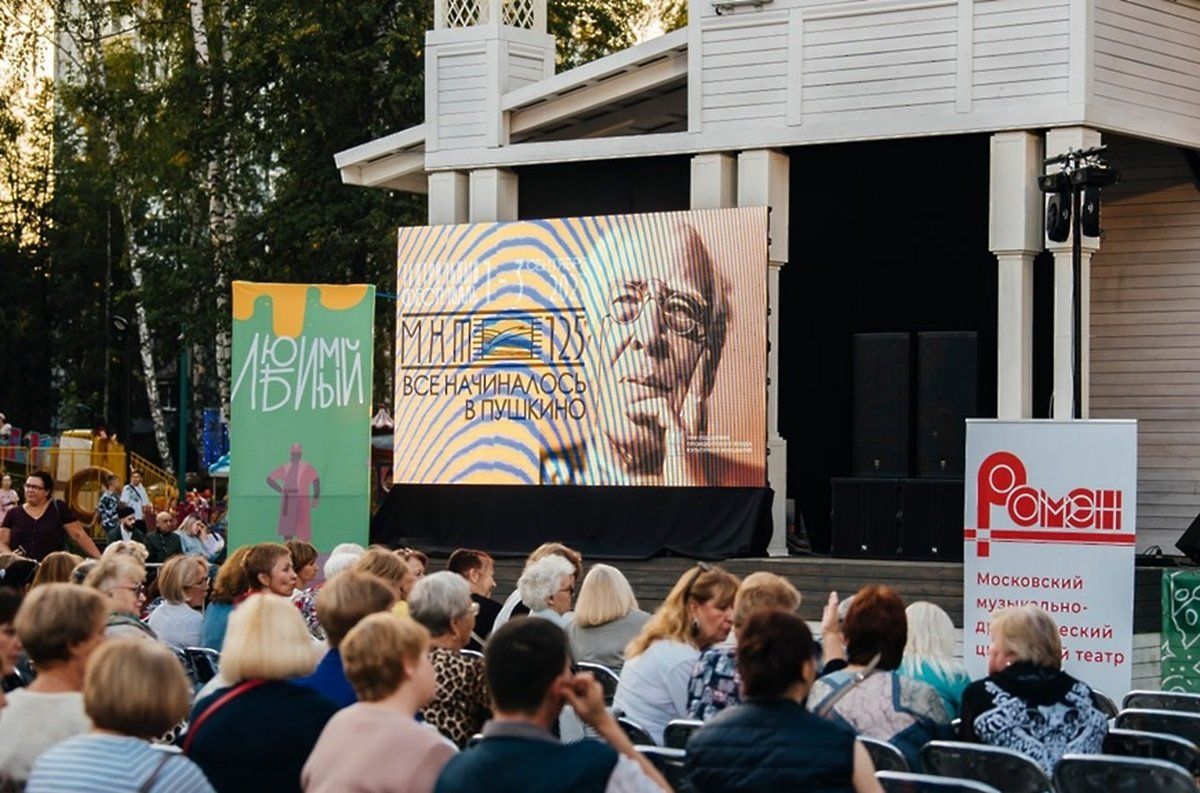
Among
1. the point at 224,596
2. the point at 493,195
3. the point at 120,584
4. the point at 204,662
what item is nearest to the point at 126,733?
the point at 120,584

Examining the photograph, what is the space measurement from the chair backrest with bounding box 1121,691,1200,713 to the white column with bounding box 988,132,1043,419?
8.03 meters

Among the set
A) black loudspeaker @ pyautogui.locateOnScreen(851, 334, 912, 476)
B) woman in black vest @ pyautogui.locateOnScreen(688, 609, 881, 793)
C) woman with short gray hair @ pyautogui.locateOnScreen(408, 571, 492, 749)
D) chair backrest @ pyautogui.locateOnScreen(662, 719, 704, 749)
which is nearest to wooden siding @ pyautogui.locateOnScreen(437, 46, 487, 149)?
black loudspeaker @ pyautogui.locateOnScreen(851, 334, 912, 476)

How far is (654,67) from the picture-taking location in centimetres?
1819

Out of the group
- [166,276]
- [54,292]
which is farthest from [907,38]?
[54,292]

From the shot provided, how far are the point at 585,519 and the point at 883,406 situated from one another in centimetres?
256

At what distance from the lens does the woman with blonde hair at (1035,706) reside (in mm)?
6586

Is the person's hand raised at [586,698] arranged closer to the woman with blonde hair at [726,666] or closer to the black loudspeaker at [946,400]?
the woman with blonde hair at [726,666]

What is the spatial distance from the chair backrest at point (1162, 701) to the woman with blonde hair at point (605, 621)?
190cm

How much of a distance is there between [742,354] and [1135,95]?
3546 mm

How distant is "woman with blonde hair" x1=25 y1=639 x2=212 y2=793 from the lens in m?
4.54

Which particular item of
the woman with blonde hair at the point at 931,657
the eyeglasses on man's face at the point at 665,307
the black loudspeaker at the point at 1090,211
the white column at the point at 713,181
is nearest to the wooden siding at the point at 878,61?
the white column at the point at 713,181

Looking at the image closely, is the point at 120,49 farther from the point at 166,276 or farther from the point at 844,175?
the point at 844,175

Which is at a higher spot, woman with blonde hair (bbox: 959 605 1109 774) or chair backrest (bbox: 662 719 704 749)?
woman with blonde hair (bbox: 959 605 1109 774)

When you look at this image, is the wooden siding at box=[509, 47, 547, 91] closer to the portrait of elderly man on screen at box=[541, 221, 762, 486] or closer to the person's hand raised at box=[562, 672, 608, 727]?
the portrait of elderly man on screen at box=[541, 221, 762, 486]
